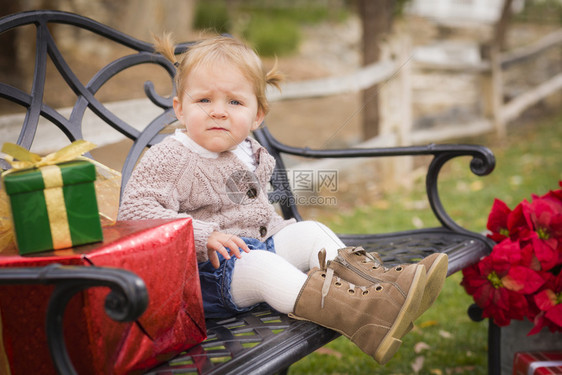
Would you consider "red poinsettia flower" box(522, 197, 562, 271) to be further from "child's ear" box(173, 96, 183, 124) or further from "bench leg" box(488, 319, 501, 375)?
"child's ear" box(173, 96, 183, 124)

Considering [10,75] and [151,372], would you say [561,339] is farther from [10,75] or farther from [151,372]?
[10,75]

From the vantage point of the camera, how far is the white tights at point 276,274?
1.38 metres

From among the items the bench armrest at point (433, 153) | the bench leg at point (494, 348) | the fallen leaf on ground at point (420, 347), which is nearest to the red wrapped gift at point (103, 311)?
the bench armrest at point (433, 153)

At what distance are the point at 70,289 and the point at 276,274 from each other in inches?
22.8

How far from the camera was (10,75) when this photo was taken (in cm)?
668

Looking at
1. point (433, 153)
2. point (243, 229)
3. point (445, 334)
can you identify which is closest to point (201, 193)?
point (243, 229)

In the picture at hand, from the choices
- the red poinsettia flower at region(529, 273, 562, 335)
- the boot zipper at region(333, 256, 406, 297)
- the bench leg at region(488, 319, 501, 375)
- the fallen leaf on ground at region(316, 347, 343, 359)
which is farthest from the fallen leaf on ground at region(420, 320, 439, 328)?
the boot zipper at region(333, 256, 406, 297)

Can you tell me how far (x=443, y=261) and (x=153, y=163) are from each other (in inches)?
29.7

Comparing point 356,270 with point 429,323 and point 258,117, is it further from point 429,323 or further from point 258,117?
point 429,323

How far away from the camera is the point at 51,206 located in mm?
1016

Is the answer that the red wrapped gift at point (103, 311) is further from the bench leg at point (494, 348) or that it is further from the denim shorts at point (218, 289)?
the bench leg at point (494, 348)

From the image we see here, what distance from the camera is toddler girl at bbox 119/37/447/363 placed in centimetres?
131

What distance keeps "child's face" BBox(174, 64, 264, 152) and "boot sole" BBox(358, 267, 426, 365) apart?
0.59 m

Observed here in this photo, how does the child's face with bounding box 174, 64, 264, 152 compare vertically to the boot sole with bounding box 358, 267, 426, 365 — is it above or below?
→ above
